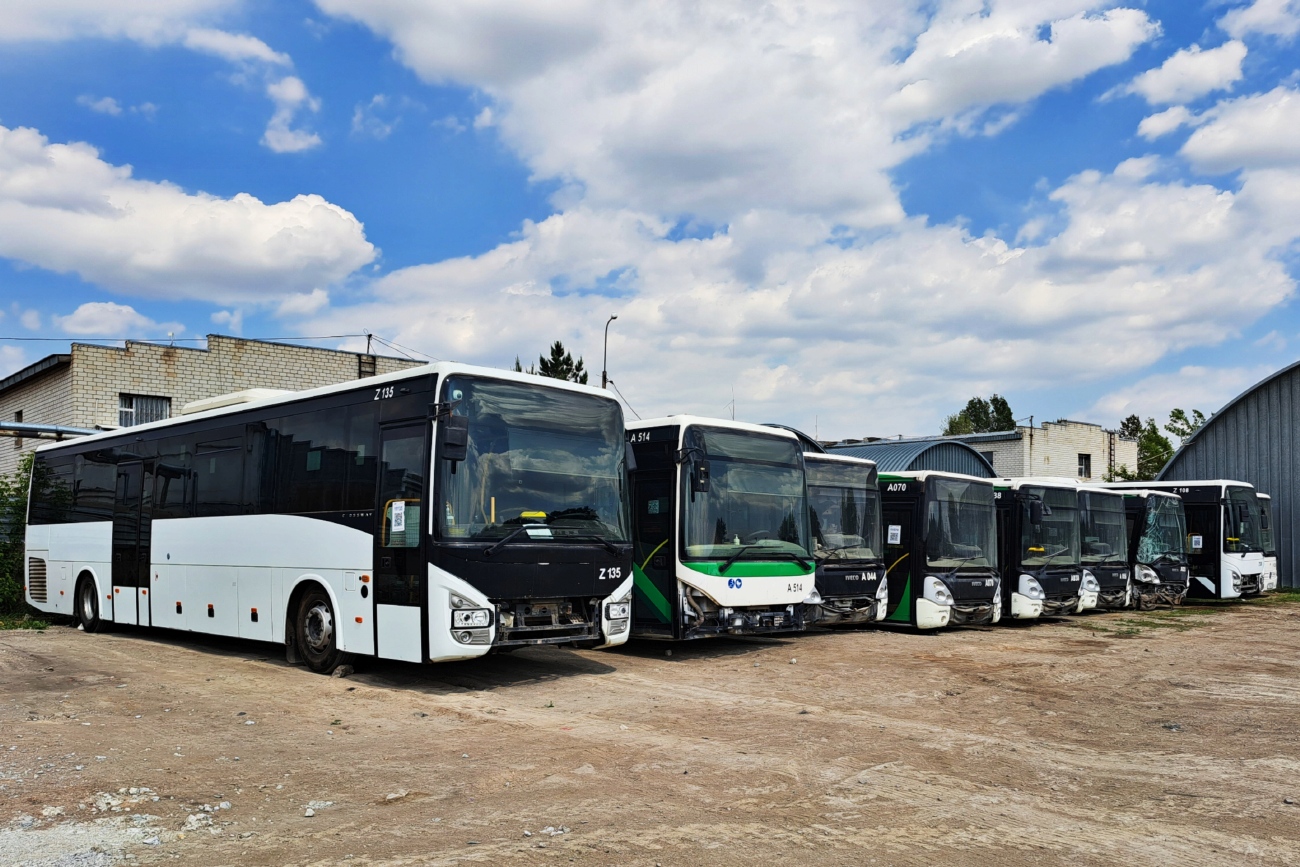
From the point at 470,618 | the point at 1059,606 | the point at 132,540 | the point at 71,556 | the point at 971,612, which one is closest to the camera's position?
the point at 470,618

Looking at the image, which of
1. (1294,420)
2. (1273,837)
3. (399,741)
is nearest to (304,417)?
(399,741)

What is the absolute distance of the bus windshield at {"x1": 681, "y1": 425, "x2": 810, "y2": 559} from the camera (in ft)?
43.9

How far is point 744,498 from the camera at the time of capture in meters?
14.0

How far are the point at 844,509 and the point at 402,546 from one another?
8655 mm

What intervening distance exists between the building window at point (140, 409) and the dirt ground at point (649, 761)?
1673cm

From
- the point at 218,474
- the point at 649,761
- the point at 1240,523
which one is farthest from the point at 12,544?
the point at 1240,523

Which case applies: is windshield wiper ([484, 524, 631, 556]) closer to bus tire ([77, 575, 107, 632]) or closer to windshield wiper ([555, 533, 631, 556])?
windshield wiper ([555, 533, 631, 556])

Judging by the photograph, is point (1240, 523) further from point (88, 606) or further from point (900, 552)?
point (88, 606)

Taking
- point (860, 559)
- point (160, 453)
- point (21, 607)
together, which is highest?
point (160, 453)

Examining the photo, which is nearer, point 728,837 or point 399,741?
point 728,837

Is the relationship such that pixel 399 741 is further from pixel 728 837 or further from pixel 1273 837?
pixel 1273 837

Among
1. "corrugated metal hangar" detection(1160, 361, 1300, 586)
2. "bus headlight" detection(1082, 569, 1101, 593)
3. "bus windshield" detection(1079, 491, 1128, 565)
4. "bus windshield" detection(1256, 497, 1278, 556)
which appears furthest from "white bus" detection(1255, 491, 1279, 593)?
"bus headlight" detection(1082, 569, 1101, 593)

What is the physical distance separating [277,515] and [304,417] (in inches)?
47.7

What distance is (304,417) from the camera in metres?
12.4
